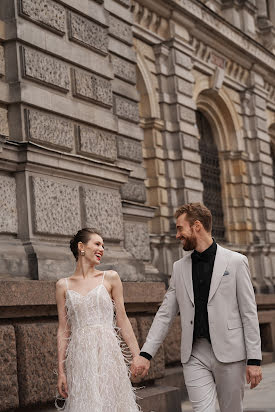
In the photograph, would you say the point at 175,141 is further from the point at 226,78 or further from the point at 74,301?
the point at 74,301

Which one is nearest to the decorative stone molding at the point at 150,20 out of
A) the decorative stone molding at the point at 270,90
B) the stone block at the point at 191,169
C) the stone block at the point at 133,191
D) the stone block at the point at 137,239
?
the stone block at the point at 191,169

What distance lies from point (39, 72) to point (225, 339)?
4295 mm

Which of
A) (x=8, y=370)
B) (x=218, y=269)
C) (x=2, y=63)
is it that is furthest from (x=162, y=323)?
(x=2, y=63)

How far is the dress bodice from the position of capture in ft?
15.6

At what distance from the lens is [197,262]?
4746 mm

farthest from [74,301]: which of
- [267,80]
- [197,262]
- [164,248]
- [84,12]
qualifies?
[267,80]

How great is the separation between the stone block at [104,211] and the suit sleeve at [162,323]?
3.36 m

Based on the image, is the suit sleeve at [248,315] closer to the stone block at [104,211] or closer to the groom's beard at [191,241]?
the groom's beard at [191,241]

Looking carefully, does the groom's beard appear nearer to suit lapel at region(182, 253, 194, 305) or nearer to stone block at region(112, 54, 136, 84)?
suit lapel at region(182, 253, 194, 305)

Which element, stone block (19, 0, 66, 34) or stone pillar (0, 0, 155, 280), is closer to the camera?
stone pillar (0, 0, 155, 280)

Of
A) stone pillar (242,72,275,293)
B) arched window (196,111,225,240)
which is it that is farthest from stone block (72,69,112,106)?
stone pillar (242,72,275,293)

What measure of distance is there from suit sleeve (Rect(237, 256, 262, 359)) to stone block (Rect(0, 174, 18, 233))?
10.3 ft

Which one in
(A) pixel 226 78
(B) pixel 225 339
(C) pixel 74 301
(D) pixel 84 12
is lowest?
(B) pixel 225 339

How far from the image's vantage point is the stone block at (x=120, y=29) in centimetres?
1077
